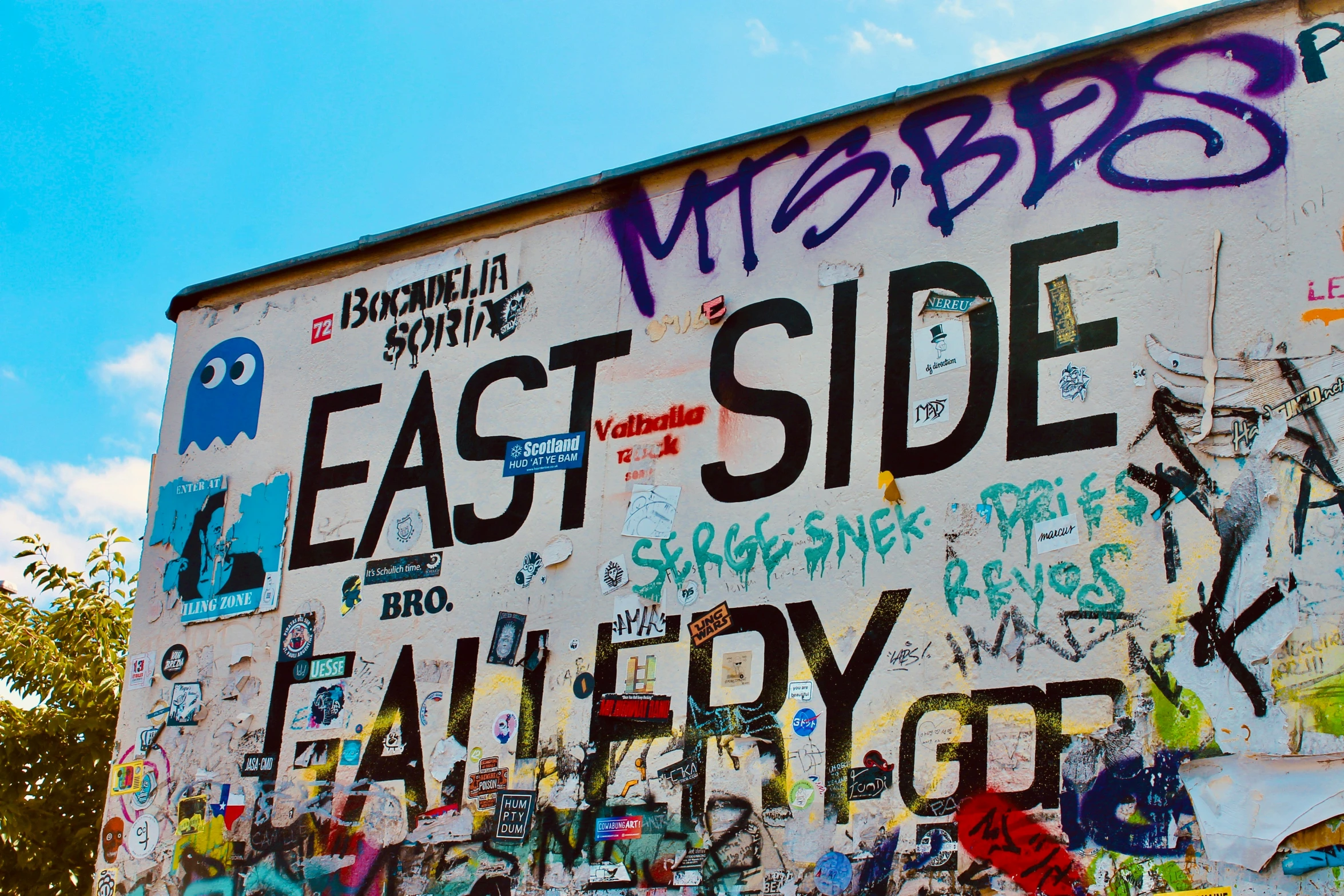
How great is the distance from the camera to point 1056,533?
6.66 metres

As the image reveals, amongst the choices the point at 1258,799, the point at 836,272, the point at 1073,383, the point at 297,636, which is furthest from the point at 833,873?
the point at 297,636

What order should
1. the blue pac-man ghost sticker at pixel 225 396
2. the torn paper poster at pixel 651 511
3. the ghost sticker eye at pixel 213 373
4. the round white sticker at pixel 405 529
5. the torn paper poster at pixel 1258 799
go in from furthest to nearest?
1. the ghost sticker eye at pixel 213 373
2. the blue pac-man ghost sticker at pixel 225 396
3. the round white sticker at pixel 405 529
4. the torn paper poster at pixel 651 511
5. the torn paper poster at pixel 1258 799

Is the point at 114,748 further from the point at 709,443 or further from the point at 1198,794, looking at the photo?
the point at 1198,794

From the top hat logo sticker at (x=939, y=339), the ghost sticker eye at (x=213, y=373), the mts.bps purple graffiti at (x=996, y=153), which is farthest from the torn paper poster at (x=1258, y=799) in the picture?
the ghost sticker eye at (x=213, y=373)

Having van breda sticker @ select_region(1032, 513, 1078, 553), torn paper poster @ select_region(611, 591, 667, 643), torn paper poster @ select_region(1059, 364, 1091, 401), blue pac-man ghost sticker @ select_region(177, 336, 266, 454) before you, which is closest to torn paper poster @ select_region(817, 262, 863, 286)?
torn paper poster @ select_region(1059, 364, 1091, 401)

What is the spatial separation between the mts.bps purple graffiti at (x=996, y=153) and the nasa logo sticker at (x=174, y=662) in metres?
4.27

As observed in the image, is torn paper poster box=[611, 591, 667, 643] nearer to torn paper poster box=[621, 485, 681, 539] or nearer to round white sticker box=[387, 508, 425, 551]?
torn paper poster box=[621, 485, 681, 539]

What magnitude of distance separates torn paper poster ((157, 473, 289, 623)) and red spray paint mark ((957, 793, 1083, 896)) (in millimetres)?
5228

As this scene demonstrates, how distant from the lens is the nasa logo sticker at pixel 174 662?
948 cm

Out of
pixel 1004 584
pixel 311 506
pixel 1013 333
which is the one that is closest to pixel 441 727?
pixel 311 506

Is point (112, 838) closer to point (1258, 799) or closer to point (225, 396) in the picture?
point (225, 396)

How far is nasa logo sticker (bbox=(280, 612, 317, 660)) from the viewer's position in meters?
8.98

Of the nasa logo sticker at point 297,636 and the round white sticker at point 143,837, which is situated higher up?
the nasa logo sticker at point 297,636

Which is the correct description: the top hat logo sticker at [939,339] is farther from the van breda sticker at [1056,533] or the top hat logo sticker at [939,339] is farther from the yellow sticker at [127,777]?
the yellow sticker at [127,777]
